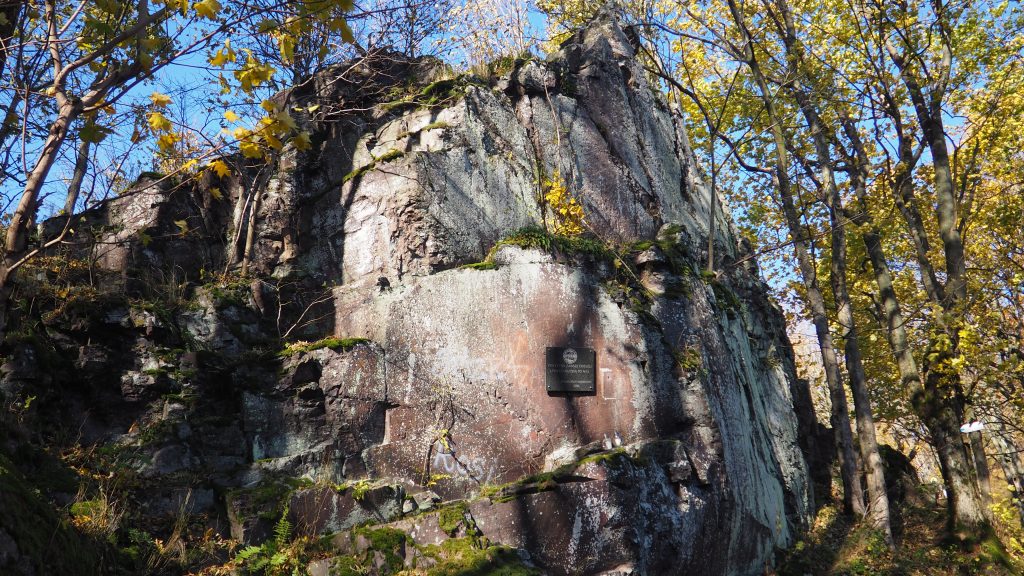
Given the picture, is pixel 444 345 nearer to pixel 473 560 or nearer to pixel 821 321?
pixel 473 560

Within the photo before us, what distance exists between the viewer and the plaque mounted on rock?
8969 millimetres

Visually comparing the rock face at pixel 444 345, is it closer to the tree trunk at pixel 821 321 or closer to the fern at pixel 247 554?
the fern at pixel 247 554

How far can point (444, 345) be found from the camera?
366 inches

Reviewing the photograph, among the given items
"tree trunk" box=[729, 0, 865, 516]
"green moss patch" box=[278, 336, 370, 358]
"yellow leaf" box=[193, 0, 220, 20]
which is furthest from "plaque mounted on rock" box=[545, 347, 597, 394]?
Result: "tree trunk" box=[729, 0, 865, 516]

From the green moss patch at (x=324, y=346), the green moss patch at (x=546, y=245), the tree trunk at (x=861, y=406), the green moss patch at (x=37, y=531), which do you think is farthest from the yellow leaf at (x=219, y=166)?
the tree trunk at (x=861, y=406)

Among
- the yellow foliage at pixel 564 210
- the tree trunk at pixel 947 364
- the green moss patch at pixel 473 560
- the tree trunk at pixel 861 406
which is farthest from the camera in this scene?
the tree trunk at pixel 861 406

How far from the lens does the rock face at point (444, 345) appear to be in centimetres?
803

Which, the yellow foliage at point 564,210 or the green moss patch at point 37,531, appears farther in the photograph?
the yellow foliage at point 564,210

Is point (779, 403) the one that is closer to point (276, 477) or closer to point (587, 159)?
point (587, 159)

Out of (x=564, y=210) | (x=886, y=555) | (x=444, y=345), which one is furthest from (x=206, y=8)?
(x=886, y=555)

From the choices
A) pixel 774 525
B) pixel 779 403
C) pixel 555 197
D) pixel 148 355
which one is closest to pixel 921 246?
pixel 779 403

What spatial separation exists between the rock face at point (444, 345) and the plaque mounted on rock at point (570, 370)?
14cm

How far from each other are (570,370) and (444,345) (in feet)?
5.78

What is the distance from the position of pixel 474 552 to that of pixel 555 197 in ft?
19.1
